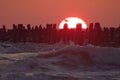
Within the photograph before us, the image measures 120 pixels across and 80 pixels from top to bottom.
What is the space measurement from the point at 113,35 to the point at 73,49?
8.85 m

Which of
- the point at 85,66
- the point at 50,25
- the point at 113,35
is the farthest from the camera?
the point at 50,25

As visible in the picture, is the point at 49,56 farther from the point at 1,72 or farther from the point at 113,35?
the point at 113,35

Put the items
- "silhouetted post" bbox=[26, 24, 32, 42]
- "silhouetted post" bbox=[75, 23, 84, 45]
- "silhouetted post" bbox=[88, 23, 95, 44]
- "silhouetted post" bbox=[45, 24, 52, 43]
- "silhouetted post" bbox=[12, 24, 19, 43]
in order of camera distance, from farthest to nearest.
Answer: "silhouetted post" bbox=[12, 24, 19, 43]
"silhouetted post" bbox=[26, 24, 32, 42]
"silhouetted post" bbox=[45, 24, 52, 43]
"silhouetted post" bbox=[75, 23, 84, 45]
"silhouetted post" bbox=[88, 23, 95, 44]

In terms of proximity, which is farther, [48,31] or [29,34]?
[29,34]

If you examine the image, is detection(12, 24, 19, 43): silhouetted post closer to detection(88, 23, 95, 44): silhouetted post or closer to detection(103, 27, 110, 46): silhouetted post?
detection(88, 23, 95, 44): silhouetted post

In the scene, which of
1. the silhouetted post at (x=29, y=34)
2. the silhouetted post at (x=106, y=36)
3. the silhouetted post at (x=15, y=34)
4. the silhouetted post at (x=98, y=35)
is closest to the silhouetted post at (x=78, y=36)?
the silhouetted post at (x=98, y=35)

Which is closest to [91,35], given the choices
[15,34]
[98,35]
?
[98,35]

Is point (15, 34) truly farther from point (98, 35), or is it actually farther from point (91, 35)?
point (98, 35)

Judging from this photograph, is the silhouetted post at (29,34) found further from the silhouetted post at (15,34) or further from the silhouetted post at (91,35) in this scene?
the silhouetted post at (91,35)

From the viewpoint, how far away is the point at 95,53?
37.5 feet

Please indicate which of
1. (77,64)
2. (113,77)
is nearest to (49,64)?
(77,64)

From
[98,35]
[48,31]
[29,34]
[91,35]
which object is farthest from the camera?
[29,34]

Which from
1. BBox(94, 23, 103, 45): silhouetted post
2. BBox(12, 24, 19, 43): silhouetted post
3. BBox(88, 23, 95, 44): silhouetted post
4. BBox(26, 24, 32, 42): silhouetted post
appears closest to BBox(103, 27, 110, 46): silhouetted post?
BBox(94, 23, 103, 45): silhouetted post

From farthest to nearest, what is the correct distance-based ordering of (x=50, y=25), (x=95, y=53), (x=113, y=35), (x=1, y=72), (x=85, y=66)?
(x=50, y=25)
(x=113, y=35)
(x=95, y=53)
(x=85, y=66)
(x=1, y=72)
